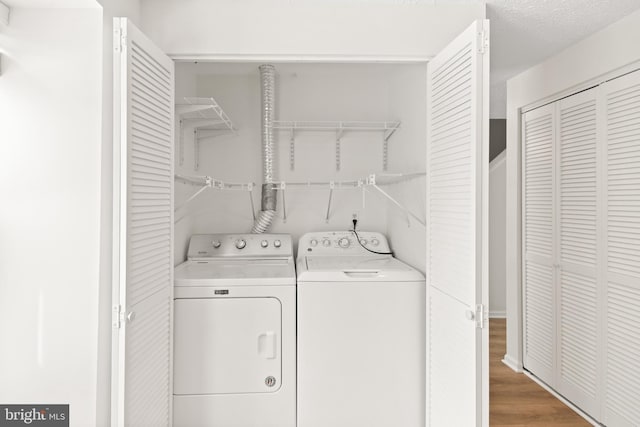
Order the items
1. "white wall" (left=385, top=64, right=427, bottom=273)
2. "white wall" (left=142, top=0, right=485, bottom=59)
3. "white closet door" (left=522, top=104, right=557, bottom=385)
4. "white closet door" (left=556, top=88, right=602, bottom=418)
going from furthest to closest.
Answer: "white closet door" (left=522, top=104, right=557, bottom=385)
"white closet door" (left=556, top=88, right=602, bottom=418)
"white wall" (left=385, top=64, right=427, bottom=273)
"white wall" (left=142, top=0, right=485, bottom=59)

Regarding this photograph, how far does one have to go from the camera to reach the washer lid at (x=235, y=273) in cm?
221

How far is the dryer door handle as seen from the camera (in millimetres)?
2213

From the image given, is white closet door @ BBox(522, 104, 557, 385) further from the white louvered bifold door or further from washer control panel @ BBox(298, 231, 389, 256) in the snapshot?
the white louvered bifold door

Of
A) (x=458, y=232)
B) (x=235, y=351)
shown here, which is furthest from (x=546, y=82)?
(x=235, y=351)

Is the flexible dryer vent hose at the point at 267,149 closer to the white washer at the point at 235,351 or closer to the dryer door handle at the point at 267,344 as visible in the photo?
the white washer at the point at 235,351

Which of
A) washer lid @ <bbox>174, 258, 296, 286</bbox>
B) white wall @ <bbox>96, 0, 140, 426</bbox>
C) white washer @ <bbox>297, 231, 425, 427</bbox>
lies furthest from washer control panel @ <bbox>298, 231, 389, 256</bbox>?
white wall @ <bbox>96, 0, 140, 426</bbox>

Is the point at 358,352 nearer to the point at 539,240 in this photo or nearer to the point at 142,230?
the point at 142,230

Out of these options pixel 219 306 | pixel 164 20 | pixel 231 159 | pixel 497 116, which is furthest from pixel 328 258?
pixel 497 116

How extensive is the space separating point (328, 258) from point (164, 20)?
5.54 feet

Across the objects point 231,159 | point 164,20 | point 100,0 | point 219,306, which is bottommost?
point 219,306

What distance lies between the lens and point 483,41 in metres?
1.60

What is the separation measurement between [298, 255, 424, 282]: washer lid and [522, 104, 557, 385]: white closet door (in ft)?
3.57

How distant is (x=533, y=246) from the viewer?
3033mm

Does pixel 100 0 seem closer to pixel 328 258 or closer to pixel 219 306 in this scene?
pixel 219 306
